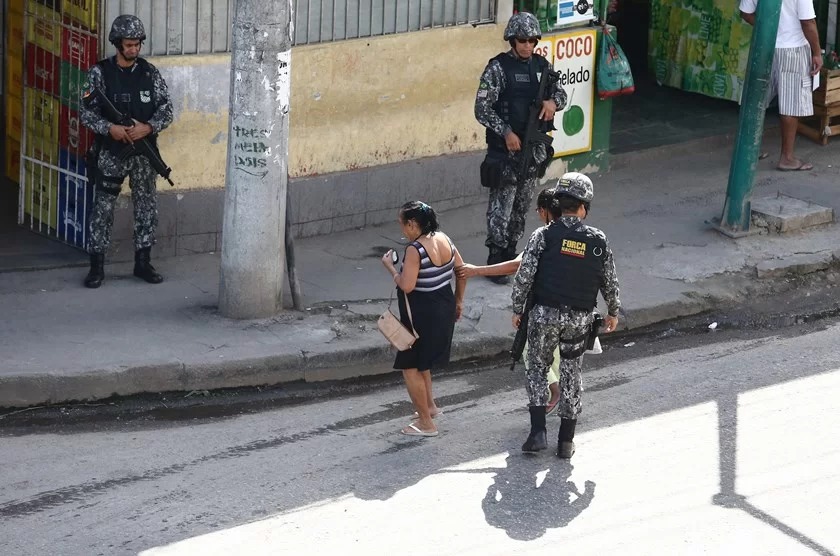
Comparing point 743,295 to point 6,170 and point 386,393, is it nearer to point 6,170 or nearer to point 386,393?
point 386,393

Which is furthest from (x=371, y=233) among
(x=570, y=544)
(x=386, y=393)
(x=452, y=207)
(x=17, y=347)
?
(x=570, y=544)

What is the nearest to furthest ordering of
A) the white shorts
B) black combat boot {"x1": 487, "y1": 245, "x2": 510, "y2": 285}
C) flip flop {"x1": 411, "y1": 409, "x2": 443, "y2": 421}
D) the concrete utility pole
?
flip flop {"x1": 411, "y1": 409, "x2": 443, "y2": 421}, the concrete utility pole, black combat boot {"x1": 487, "y1": 245, "x2": 510, "y2": 285}, the white shorts

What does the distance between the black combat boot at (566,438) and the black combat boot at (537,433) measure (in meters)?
0.09

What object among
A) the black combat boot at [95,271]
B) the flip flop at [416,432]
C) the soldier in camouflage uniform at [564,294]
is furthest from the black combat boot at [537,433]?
the black combat boot at [95,271]

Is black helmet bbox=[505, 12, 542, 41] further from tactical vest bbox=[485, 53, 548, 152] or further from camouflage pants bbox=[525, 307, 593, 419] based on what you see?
camouflage pants bbox=[525, 307, 593, 419]

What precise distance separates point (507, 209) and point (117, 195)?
9.23ft

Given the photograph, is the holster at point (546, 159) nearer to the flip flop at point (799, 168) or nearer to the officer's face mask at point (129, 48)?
the officer's face mask at point (129, 48)

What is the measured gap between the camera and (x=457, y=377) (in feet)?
29.7

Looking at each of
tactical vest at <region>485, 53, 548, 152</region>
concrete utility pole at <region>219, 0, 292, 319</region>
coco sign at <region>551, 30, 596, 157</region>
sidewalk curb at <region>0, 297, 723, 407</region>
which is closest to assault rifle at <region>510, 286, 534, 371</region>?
sidewalk curb at <region>0, 297, 723, 407</region>

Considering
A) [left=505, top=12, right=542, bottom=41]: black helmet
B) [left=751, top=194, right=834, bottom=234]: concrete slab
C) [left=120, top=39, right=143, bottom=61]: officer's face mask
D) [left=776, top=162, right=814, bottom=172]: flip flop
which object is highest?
[left=505, top=12, right=542, bottom=41]: black helmet

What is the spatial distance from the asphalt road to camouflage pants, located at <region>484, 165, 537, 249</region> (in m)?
1.47

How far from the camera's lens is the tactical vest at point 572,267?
736 centimetres

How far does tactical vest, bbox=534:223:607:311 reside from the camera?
7.36 meters

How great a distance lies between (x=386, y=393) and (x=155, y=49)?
3.29m
